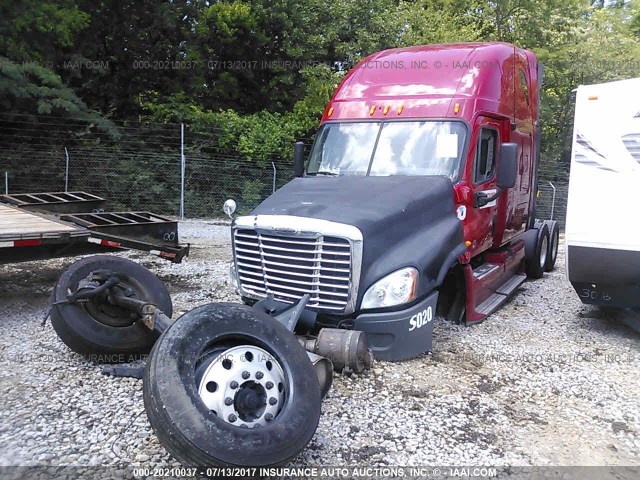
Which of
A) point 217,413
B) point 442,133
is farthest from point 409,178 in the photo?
point 217,413

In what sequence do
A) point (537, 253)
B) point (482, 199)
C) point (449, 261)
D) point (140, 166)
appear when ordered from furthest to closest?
1. point (140, 166)
2. point (537, 253)
3. point (482, 199)
4. point (449, 261)

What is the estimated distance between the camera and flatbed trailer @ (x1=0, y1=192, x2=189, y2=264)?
607 centimetres

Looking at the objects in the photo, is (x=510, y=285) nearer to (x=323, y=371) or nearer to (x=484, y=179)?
(x=484, y=179)

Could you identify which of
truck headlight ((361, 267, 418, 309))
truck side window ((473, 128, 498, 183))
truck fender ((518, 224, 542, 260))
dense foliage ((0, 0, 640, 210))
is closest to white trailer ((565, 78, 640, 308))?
truck side window ((473, 128, 498, 183))

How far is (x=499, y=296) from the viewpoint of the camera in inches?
293

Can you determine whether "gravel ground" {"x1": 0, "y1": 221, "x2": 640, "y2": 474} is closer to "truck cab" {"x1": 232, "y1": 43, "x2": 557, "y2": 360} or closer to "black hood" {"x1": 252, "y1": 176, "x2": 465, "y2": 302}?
"truck cab" {"x1": 232, "y1": 43, "x2": 557, "y2": 360}

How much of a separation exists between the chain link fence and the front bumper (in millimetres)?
12205

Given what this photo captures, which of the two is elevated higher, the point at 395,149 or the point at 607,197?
the point at 395,149

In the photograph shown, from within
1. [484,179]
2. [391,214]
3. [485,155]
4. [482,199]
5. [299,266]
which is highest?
[485,155]

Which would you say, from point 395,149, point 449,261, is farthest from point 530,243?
point 449,261

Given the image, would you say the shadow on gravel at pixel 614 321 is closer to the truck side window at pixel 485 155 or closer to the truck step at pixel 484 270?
the truck step at pixel 484 270

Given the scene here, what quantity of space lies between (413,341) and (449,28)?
17601 mm

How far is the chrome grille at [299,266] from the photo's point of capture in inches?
197

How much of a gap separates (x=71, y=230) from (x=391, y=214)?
3618 mm
